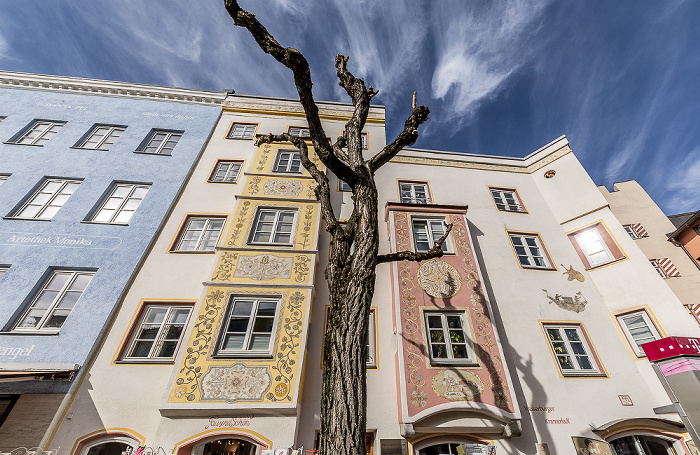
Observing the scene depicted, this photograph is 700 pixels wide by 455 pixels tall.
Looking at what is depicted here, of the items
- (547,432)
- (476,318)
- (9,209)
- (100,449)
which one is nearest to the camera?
(100,449)

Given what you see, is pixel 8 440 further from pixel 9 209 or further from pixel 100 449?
pixel 9 209

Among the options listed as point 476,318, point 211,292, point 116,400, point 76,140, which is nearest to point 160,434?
point 116,400

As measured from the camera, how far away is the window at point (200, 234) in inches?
423

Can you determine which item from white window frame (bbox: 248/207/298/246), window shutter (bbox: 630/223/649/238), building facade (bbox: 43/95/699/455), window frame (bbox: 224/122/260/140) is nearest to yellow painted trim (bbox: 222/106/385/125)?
window frame (bbox: 224/122/260/140)

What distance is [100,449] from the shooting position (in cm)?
755

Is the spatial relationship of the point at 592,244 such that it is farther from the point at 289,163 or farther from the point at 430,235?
the point at 289,163

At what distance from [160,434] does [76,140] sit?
1338 centimetres

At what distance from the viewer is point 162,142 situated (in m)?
13.9

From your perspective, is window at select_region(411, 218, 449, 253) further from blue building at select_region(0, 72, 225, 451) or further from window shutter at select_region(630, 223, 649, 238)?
window shutter at select_region(630, 223, 649, 238)

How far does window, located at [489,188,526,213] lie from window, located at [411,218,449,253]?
387cm

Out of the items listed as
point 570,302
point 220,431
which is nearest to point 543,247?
point 570,302

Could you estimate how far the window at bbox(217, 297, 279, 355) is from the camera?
26.5 ft

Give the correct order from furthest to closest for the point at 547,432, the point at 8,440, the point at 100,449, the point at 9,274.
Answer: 1. the point at 9,274
2. the point at 547,432
3. the point at 100,449
4. the point at 8,440

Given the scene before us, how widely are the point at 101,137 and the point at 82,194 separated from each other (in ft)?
13.2
